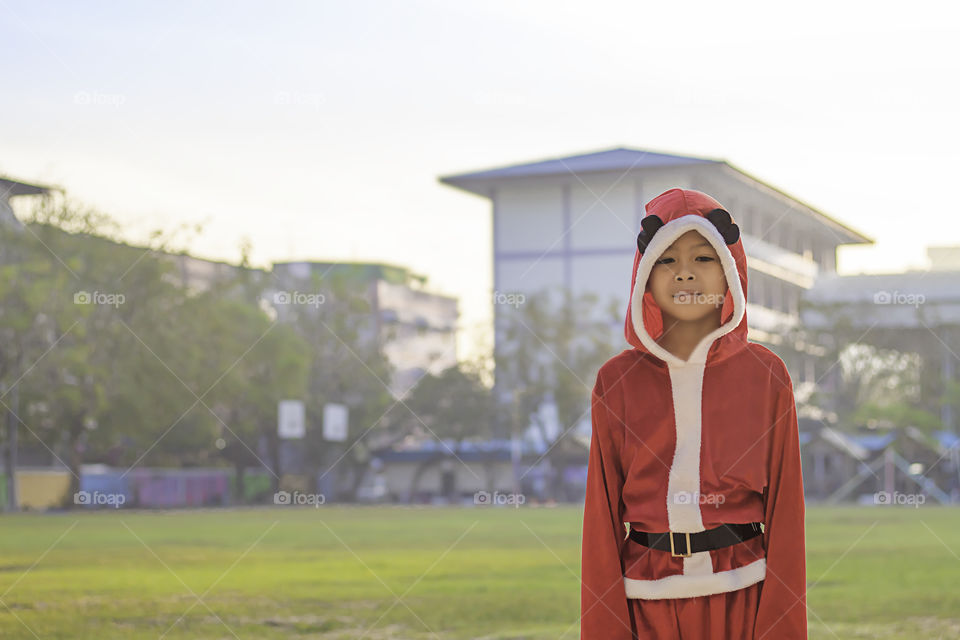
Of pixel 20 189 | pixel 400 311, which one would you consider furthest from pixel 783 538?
pixel 400 311

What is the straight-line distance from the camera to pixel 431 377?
25.8 meters

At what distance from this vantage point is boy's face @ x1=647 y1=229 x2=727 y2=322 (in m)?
2.39

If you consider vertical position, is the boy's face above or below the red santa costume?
above

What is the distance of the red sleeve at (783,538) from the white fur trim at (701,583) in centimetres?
3

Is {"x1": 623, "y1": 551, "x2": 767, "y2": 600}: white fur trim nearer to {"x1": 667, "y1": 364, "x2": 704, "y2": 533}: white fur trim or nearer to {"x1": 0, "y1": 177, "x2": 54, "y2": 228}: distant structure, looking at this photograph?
{"x1": 667, "y1": 364, "x2": 704, "y2": 533}: white fur trim

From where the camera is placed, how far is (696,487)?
2.36 metres

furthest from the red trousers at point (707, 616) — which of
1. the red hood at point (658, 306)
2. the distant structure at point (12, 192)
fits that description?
the distant structure at point (12, 192)

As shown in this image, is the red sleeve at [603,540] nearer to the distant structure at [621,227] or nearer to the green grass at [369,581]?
the green grass at [369,581]

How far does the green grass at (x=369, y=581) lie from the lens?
6.68 metres

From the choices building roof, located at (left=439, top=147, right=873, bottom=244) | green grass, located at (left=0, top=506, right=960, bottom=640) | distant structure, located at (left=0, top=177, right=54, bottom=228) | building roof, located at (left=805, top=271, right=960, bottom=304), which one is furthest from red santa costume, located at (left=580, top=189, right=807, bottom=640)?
distant structure, located at (left=0, top=177, right=54, bottom=228)

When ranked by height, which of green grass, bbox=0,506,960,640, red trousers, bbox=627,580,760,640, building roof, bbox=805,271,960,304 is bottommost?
green grass, bbox=0,506,960,640

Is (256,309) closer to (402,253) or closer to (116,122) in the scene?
(402,253)

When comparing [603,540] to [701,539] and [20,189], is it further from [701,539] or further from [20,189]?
[20,189]

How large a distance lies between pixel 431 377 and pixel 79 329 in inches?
285
